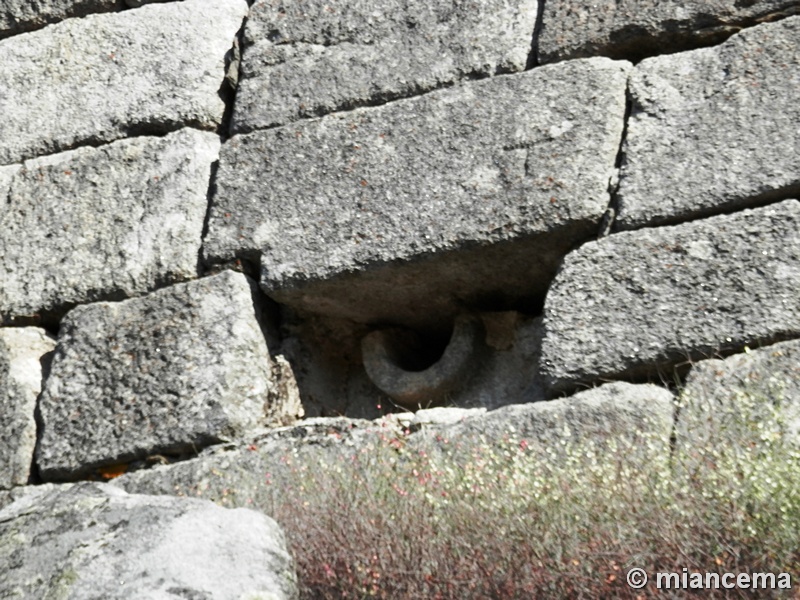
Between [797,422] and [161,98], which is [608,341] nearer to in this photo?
[797,422]

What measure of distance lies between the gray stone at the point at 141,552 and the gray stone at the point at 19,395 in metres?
1.05

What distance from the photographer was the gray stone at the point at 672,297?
3.70m

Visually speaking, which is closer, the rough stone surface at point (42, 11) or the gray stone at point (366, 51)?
the gray stone at point (366, 51)

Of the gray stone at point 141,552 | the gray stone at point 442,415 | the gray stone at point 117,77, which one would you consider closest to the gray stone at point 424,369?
the gray stone at point 442,415

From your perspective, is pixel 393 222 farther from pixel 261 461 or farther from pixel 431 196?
pixel 261 461

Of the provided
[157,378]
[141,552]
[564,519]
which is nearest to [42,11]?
[157,378]

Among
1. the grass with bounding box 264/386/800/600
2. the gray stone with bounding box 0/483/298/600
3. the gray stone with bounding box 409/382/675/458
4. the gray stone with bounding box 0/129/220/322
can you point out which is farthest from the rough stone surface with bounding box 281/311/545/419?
the gray stone with bounding box 0/483/298/600

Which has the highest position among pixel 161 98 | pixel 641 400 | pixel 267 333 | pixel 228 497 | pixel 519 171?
pixel 161 98

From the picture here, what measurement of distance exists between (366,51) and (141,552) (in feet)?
7.02

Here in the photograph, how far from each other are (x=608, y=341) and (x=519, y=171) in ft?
1.98

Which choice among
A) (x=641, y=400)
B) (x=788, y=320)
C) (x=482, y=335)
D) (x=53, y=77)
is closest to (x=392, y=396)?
(x=482, y=335)

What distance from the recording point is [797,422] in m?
3.45

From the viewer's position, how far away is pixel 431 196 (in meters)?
4.21

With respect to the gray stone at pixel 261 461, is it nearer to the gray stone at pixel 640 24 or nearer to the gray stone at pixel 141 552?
the gray stone at pixel 141 552
